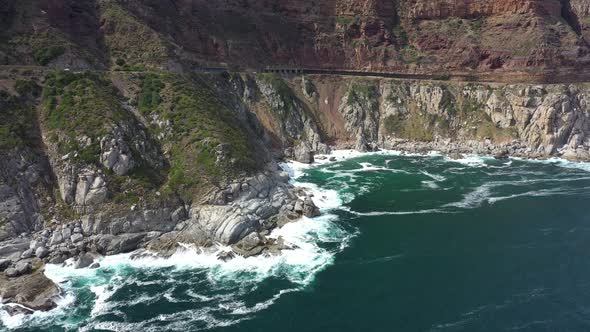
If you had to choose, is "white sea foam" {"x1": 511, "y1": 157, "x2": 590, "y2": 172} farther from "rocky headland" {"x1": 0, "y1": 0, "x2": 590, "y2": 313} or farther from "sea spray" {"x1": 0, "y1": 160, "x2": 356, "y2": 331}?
"sea spray" {"x1": 0, "y1": 160, "x2": 356, "y2": 331}

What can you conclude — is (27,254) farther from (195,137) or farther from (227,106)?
(227,106)

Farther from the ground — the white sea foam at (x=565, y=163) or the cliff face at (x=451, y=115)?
the cliff face at (x=451, y=115)

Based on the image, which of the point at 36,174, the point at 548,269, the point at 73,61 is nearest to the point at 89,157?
the point at 36,174

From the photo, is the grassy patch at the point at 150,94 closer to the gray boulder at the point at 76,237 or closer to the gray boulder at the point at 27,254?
the gray boulder at the point at 76,237

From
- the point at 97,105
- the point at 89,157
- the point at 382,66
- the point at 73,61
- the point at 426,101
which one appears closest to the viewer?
the point at 89,157

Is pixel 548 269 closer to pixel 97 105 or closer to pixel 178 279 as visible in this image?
pixel 178 279

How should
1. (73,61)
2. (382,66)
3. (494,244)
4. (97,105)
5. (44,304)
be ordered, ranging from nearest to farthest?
(44,304) → (494,244) → (97,105) → (73,61) → (382,66)

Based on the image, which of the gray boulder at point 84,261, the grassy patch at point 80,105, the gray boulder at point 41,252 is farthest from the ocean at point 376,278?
the grassy patch at point 80,105

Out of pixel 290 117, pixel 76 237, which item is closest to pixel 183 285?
pixel 76 237

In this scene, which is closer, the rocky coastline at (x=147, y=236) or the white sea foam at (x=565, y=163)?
the rocky coastline at (x=147, y=236)
